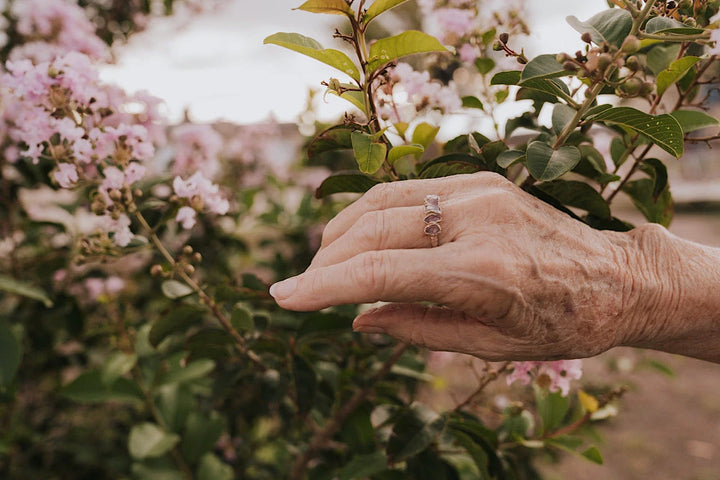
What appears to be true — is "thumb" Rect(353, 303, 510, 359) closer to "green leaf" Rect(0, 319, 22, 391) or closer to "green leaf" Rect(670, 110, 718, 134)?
"green leaf" Rect(670, 110, 718, 134)

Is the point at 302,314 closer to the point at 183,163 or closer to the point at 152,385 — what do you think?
the point at 152,385

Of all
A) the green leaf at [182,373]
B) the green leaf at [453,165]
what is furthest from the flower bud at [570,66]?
the green leaf at [182,373]

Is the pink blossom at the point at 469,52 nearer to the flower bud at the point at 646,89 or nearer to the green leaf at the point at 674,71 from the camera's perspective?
the green leaf at the point at 674,71

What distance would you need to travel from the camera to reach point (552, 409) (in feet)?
4.84

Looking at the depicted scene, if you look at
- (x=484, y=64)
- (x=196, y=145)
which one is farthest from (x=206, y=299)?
(x=196, y=145)

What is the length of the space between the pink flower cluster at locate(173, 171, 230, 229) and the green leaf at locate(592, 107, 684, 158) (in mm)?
856

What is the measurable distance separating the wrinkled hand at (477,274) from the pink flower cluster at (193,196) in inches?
17.8

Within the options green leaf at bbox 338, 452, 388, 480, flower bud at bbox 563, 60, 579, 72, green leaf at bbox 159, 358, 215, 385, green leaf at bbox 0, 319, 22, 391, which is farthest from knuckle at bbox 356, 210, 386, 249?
green leaf at bbox 0, 319, 22, 391

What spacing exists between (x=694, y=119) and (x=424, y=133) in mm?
546

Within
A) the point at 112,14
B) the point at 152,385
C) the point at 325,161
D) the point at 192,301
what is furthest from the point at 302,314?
the point at 112,14

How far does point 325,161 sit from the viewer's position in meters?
3.11

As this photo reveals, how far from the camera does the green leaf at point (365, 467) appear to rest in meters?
1.35

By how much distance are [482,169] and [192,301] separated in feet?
2.67

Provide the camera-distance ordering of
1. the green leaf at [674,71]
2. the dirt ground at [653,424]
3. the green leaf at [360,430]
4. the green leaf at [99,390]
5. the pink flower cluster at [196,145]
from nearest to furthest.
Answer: the green leaf at [674,71]
the green leaf at [360,430]
the green leaf at [99,390]
the pink flower cluster at [196,145]
the dirt ground at [653,424]
